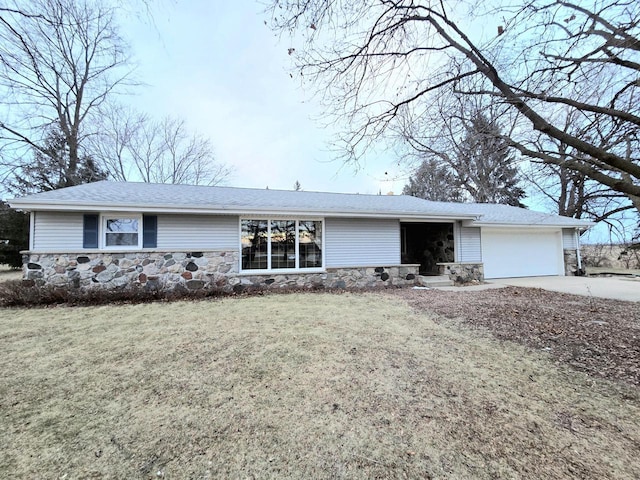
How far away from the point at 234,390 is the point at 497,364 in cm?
303

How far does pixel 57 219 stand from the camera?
25.3 feet

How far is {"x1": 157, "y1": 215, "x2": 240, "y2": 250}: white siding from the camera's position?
8.48 m

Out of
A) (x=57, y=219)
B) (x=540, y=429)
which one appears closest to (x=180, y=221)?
(x=57, y=219)

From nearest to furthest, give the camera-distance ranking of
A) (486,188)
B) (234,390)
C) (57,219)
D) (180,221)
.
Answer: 1. (234,390)
2. (57,219)
3. (180,221)
4. (486,188)

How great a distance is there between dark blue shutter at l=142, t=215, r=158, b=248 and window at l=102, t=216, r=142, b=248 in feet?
0.41

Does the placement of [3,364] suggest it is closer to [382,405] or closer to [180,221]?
[382,405]

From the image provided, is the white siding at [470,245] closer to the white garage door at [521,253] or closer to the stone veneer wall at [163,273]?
the white garage door at [521,253]

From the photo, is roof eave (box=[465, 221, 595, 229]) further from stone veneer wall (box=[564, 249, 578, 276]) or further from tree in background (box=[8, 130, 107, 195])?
tree in background (box=[8, 130, 107, 195])

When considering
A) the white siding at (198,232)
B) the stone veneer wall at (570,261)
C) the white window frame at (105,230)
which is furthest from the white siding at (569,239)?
the white window frame at (105,230)

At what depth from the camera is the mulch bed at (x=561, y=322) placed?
12.1ft

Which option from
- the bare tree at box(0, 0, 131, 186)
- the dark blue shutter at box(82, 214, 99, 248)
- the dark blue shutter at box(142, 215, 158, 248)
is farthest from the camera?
the bare tree at box(0, 0, 131, 186)

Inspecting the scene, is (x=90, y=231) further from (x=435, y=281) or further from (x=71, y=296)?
(x=435, y=281)

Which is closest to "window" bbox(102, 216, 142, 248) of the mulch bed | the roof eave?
the mulch bed

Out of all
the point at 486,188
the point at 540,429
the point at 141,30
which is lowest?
the point at 540,429
